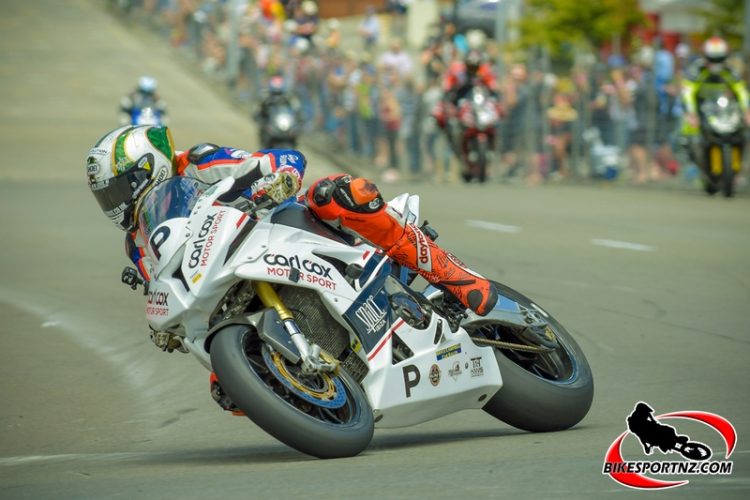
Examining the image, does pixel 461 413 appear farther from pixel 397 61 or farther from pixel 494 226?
pixel 397 61

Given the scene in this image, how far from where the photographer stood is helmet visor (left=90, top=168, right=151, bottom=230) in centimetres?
609

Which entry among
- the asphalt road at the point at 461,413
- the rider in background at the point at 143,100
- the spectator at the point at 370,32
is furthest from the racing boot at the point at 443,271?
the spectator at the point at 370,32

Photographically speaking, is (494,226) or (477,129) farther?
(477,129)

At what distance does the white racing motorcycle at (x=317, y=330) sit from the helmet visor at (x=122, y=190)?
0.09 meters

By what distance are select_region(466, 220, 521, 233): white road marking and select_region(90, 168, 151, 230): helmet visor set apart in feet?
29.9

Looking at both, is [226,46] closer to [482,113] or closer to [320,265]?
Result: [482,113]

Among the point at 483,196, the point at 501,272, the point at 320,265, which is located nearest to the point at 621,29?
the point at 483,196

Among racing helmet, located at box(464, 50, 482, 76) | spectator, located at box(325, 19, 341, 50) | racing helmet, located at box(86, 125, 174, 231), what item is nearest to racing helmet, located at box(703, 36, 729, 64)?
racing helmet, located at box(464, 50, 482, 76)

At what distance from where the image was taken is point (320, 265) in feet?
18.8

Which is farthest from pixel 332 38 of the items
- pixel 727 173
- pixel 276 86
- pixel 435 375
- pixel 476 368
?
pixel 435 375

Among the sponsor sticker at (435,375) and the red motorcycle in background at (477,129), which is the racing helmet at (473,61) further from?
the sponsor sticker at (435,375)

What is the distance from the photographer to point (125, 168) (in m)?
6.07

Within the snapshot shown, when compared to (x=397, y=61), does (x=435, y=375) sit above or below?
above

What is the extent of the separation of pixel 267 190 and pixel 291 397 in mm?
840
